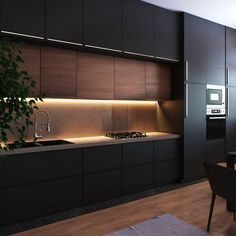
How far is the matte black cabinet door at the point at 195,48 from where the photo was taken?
402cm

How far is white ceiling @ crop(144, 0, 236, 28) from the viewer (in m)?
3.58

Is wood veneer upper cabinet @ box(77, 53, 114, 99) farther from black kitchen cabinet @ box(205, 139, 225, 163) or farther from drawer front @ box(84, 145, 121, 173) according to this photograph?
black kitchen cabinet @ box(205, 139, 225, 163)

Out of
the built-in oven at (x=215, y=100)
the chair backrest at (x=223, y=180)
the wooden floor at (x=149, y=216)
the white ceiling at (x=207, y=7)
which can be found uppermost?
the white ceiling at (x=207, y=7)

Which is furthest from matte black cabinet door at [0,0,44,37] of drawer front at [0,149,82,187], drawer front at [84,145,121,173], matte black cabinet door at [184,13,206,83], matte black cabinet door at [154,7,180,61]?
matte black cabinet door at [184,13,206,83]

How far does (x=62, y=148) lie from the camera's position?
2.83 meters

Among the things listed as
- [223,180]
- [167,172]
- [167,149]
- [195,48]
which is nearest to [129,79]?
[167,149]

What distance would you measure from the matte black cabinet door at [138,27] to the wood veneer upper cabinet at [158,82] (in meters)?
0.36

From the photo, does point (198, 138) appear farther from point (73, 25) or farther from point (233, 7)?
point (73, 25)

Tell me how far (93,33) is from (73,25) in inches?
11.0

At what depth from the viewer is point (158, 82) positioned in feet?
13.3

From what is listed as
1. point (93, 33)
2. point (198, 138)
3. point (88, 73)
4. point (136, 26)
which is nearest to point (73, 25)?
point (93, 33)

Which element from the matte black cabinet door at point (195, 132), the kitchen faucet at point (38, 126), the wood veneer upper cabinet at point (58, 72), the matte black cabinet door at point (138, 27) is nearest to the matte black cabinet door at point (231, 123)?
the matte black cabinet door at point (195, 132)

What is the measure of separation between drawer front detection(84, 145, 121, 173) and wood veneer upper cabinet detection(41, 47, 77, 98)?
0.78m

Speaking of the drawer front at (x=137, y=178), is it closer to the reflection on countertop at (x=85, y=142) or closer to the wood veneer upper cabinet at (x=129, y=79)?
the reflection on countertop at (x=85, y=142)
